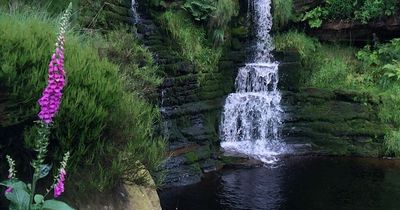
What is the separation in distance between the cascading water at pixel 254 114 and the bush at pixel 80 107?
7.72m

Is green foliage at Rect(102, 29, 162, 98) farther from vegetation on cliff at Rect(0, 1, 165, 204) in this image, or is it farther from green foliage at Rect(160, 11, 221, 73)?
vegetation on cliff at Rect(0, 1, 165, 204)

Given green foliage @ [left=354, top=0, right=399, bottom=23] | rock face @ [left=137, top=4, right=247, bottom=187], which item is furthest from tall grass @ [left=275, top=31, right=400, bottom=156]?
rock face @ [left=137, top=4, right=247, bottom=187]

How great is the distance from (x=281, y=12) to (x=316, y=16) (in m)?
1.21

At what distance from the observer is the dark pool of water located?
8.57m

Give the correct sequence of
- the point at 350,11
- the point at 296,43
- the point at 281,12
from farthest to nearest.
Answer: the point at 350,11, the point at 281,12, the point at 296,43

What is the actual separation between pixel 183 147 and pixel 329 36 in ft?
23.6

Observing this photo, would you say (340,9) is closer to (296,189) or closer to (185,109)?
(185,109)

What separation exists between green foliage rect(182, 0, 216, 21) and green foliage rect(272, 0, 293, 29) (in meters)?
2.63

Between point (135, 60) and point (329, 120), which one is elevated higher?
point (135, 60)

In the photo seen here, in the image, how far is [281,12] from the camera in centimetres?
1443

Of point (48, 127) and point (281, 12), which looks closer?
point (48, 127)

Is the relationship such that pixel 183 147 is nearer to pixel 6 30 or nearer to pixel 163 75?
pixel 163 75

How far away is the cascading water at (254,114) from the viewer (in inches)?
491

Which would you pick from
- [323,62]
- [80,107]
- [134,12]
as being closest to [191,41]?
[134,12]
